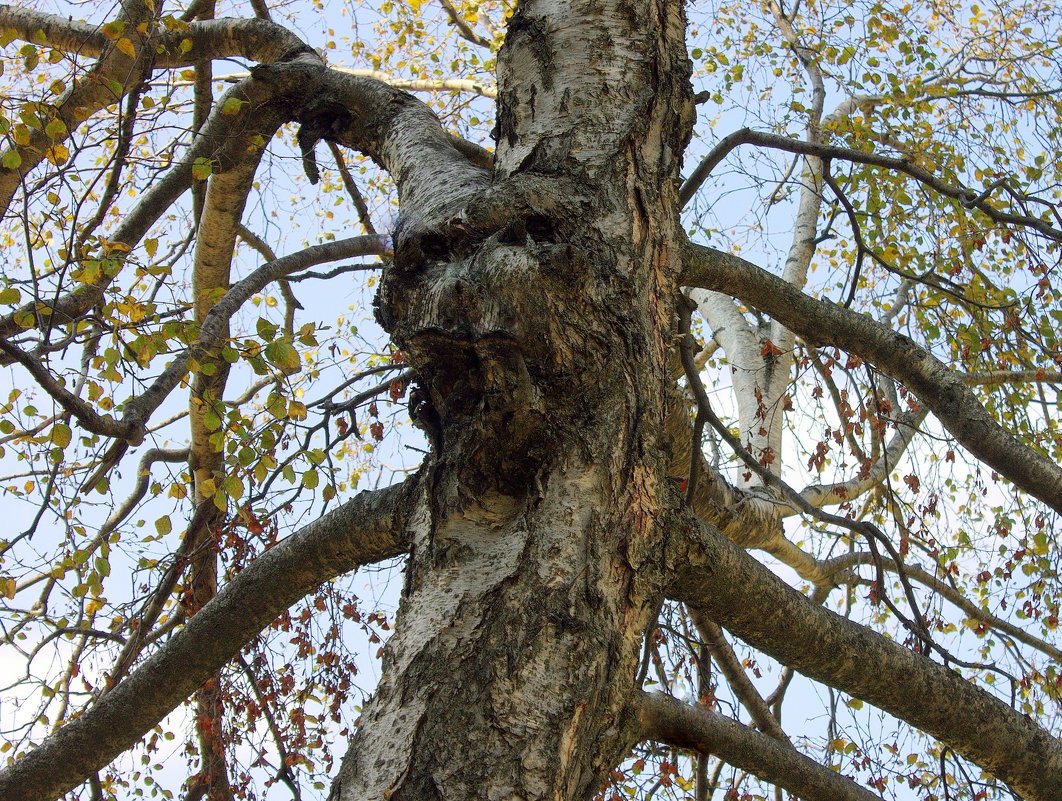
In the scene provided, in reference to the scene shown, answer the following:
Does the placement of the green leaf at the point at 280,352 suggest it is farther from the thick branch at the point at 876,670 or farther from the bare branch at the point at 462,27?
the bare branch at the point at 462,27

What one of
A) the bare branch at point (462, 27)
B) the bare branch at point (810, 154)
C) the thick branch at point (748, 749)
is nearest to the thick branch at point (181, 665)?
the thick branch at point (748, 749)

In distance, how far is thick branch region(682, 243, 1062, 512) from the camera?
8.28ft

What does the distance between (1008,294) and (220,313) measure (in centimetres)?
416

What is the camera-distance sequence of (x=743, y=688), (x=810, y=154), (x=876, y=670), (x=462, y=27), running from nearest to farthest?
(x=876, y=670) < (x=743, y=688) < (x=810, y=154) < (x=462, y=27)

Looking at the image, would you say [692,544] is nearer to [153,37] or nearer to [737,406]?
[153,37]

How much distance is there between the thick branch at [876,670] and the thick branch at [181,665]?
782 mm

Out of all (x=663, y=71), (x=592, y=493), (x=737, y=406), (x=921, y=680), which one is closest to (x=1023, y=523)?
(x=737, y=406)

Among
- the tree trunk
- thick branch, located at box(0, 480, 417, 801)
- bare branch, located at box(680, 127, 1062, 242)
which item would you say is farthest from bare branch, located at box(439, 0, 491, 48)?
thick branch, located at box(0, 480, 417, 801)

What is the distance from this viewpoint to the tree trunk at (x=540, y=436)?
144 centimetres

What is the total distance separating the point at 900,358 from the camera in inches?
104

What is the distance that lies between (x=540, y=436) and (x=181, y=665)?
1.11 meters

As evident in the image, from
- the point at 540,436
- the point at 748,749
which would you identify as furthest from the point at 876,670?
the point at 540,436

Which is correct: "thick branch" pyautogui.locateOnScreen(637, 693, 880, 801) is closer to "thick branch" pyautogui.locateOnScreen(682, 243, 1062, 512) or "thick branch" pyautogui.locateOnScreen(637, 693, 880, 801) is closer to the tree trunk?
the tree trunk

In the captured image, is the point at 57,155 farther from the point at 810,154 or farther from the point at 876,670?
the point at 876,670
